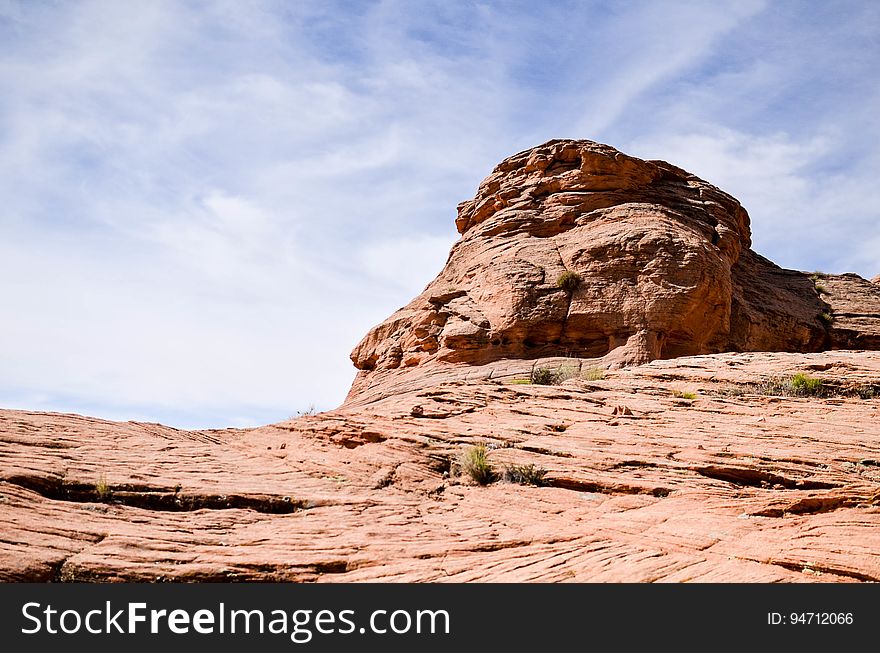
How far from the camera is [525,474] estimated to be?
11.2 metres

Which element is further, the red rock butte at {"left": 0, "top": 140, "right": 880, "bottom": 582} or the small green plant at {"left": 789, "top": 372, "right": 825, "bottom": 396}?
the small green plant at {"left": 789, "top": 372, "right": 825, "bottom": 396}

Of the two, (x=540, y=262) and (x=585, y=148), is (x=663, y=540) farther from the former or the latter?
(x=585, y=148)

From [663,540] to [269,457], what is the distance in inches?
258

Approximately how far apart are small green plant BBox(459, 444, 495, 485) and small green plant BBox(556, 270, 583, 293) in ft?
43.1

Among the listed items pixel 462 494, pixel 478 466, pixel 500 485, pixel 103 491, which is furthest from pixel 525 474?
pixel 103 491

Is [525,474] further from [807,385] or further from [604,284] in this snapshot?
[604,284]

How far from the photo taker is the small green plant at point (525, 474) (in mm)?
11127

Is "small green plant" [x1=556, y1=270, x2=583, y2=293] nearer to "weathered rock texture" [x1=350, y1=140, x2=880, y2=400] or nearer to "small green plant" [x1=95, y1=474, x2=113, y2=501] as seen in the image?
"weathered rock texture" [x1=350, y1=140, x2=880, y2=400]

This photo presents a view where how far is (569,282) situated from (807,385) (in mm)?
9889

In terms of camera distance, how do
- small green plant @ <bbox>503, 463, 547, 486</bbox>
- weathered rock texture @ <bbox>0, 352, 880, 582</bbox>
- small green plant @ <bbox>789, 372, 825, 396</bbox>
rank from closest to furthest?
1. weathered rock texture @ <bbox>0, 352, 880, 582</bbox>
2. small green plant @ <bbox>503, 463, 547, 486</bbox>
3. small green plant @ <bbox>789, 372, 825, 396</bbox>

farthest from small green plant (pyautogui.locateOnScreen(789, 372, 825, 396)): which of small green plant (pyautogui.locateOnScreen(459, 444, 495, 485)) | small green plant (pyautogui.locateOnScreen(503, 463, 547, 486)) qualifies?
small green plant (pyautogui.locateOnScreen(459, 444, 495, 485))

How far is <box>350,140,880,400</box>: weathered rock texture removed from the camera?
23219mm

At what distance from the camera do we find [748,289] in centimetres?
2819
